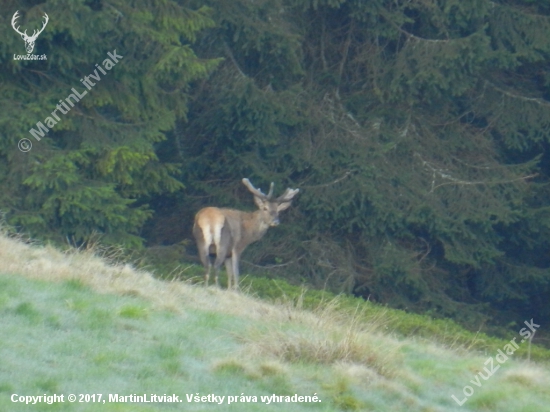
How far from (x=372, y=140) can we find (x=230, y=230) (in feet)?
18.1

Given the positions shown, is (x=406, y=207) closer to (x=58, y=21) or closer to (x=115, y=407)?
(x=58, y=21)

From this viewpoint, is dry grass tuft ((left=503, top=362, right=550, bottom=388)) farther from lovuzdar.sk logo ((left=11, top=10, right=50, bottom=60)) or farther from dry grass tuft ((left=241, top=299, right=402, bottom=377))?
lovuzdar.sk logo ((left=11, top=10, right=50, bottom=60))

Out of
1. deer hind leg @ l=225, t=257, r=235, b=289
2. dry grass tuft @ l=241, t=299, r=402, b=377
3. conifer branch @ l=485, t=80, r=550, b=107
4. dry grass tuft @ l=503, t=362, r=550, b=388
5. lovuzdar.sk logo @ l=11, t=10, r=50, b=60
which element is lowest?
deer hind leg @ l=225, t=257, r=235, b=289

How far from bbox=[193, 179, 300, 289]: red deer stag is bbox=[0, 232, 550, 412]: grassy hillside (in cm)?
485

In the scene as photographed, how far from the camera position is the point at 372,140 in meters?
21.3

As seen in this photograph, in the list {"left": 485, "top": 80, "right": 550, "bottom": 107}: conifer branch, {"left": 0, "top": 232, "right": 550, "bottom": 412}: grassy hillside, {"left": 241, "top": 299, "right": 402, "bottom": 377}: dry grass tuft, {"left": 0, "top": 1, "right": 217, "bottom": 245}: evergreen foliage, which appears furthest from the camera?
{"left": 485, "top": 80, "right": 550, "bottom": 107}: conifer branch

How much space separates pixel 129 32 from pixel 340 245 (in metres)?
7.71

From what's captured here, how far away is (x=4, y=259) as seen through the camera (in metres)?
11.0

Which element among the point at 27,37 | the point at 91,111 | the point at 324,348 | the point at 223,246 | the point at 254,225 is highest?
the point at 27,37

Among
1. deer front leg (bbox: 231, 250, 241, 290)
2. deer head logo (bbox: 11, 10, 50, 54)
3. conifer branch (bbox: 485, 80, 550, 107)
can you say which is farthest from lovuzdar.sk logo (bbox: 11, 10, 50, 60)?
conifer branch (bbox: 485, 80, 550, 107)

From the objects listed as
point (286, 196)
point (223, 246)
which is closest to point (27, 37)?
point (223, 246)

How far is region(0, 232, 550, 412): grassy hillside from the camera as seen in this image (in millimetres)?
7359

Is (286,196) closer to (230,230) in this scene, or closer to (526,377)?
(230,230)

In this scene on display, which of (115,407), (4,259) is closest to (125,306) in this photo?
(4,259)
